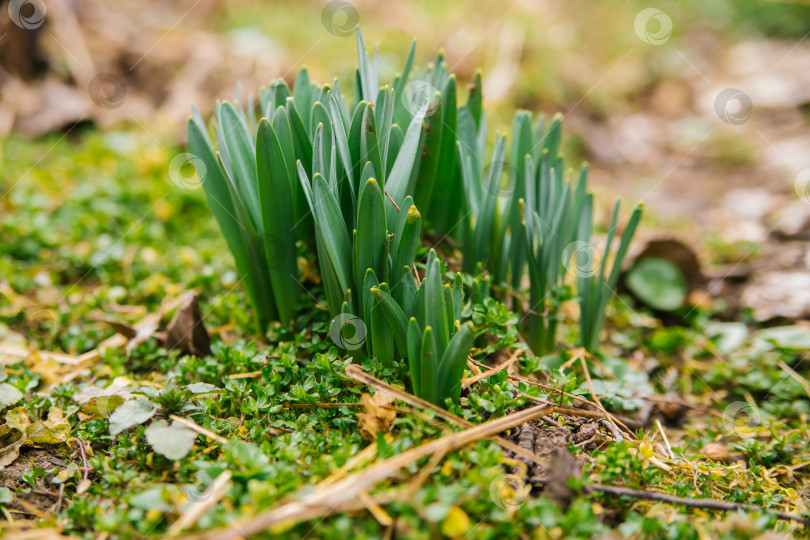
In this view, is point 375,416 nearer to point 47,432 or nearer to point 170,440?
point 170,440

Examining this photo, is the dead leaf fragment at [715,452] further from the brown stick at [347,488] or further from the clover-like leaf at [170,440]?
the clover-like leaf at [170,440]

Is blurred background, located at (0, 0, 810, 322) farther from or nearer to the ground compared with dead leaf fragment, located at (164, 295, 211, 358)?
farther from the ground

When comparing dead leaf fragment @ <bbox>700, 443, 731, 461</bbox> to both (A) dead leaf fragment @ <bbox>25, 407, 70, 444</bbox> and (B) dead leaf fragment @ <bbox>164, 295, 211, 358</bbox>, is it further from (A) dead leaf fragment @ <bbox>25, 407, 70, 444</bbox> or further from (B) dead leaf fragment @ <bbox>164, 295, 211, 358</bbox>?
(A) dead leaf fragment @ <bbox>25, 407, 70, 444</bbox>

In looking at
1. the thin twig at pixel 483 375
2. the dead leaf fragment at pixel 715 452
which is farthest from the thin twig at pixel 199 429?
the dead leaf fragment at pixel 715 452

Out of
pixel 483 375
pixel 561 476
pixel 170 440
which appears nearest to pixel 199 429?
pixel 170 440

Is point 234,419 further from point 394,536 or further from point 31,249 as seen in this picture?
point 31,249

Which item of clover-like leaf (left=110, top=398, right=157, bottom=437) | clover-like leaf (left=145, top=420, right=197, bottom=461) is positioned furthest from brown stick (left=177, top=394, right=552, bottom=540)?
clover-like leaf (left=110, top=398, right=157, bottom=437)

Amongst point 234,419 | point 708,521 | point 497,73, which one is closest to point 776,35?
point 497,73

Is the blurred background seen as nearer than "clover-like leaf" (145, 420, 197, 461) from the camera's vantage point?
No

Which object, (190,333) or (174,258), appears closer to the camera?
(190,333)
